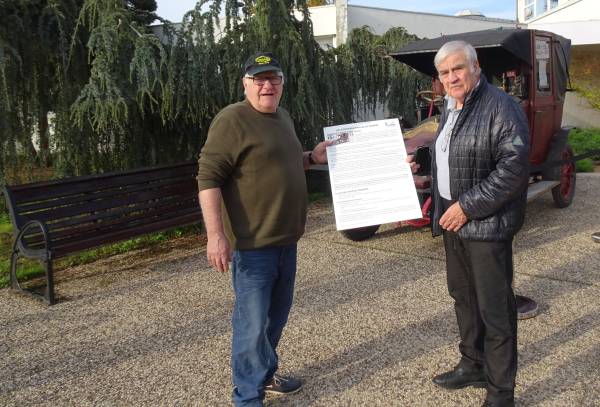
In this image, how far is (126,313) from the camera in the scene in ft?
14.0

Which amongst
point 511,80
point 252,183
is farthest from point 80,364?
point 511,80

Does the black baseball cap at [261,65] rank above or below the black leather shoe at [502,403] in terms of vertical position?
above

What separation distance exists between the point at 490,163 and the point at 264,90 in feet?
3.66

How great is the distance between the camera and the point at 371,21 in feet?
62.6

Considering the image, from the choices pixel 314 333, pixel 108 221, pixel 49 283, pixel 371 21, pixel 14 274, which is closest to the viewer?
pixel 314 333

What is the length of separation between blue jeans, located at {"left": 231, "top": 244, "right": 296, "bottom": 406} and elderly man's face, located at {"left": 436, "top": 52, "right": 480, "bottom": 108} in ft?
3.73

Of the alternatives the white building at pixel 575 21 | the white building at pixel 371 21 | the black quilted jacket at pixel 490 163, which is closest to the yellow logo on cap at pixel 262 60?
the black quilted jacket at pixel 490 163

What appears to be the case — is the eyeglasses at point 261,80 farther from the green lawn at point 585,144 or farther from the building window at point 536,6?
the building window at point 536,6

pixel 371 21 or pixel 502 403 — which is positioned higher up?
pixel 371 21

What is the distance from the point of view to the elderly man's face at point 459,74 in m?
2.50

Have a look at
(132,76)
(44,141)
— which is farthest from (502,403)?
(44,141)

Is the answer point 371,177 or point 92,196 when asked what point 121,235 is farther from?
point 371,177

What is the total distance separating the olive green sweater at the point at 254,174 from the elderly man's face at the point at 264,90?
0.11ft

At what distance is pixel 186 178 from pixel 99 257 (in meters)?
1.30
